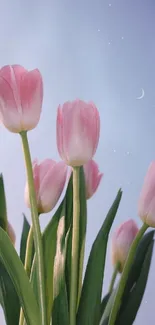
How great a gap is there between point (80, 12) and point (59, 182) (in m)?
0.64

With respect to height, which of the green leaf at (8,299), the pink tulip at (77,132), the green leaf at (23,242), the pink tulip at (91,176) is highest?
the pink tulip at (77,132)

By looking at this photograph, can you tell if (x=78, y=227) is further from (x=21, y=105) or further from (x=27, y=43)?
(x=27, y=43)

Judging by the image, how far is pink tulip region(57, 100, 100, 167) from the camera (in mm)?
516

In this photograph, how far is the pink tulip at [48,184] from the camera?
0.58 metres

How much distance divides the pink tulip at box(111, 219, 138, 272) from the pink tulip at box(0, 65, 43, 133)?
20cm

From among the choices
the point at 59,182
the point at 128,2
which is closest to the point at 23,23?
the point at 128,2

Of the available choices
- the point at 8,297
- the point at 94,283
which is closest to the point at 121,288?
the point at 94,283

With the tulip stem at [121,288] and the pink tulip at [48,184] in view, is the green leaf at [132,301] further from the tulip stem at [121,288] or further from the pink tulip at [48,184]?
the pink tulip at [48,184]

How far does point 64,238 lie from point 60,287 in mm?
53

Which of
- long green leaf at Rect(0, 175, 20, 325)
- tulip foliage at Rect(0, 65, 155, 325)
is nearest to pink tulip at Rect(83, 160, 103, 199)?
tulip foliage at Rect(0, 65, 155, 325)

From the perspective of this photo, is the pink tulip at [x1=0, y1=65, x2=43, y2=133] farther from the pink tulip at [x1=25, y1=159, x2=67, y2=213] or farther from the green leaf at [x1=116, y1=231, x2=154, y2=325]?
the green leaf at [x1=116, y1=231, x2=154, y2=325]

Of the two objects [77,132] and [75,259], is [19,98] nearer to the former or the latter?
[77,132]

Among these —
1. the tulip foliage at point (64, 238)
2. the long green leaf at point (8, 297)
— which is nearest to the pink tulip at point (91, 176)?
the tulip foliage at point (64, 238)

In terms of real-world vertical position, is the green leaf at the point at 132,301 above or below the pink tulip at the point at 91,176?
below
